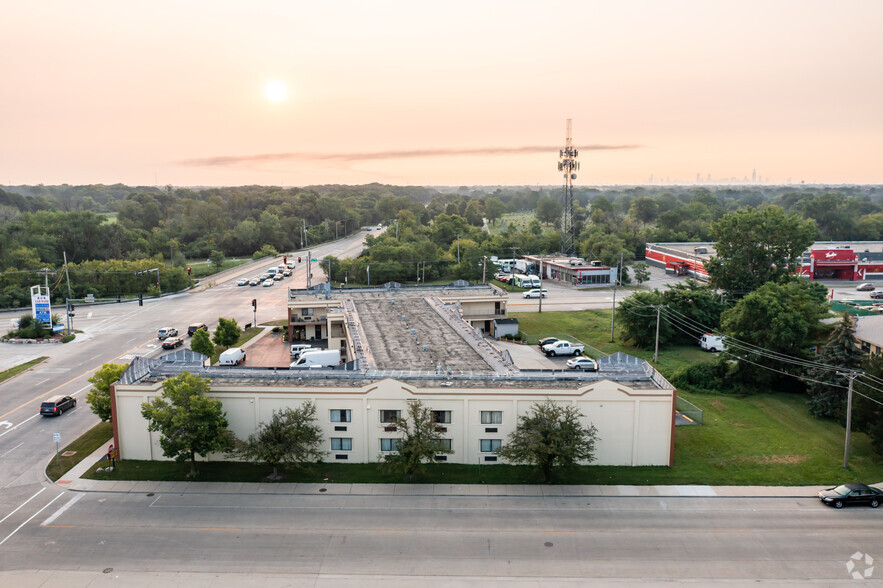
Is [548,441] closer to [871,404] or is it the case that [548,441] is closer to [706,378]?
[871,404]

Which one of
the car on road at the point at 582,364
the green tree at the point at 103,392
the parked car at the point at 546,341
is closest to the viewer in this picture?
the green tree at the point at 103,392

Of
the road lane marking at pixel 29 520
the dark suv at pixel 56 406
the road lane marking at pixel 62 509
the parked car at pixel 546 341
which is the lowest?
the road lane marking at pixel 62 509

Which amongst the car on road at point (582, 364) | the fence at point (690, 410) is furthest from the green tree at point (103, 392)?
the fence at point (690, 410)

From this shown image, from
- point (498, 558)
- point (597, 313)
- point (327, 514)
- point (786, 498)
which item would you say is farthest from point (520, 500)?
point (597, 313)

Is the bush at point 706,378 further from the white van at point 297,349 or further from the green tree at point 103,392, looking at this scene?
the green tree at point 103,392

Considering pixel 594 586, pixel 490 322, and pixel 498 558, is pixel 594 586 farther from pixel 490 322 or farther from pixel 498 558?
pixel 490 322

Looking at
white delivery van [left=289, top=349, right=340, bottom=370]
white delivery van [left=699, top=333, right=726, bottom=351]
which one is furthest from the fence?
white delivery van [left=289, top=349, right=340, bottom=370]

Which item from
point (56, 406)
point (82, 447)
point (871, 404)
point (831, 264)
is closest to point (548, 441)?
point (871, 404)

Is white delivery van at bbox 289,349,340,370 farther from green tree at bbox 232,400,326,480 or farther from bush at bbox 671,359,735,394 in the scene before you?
bush at bbox 671,359,735,394
